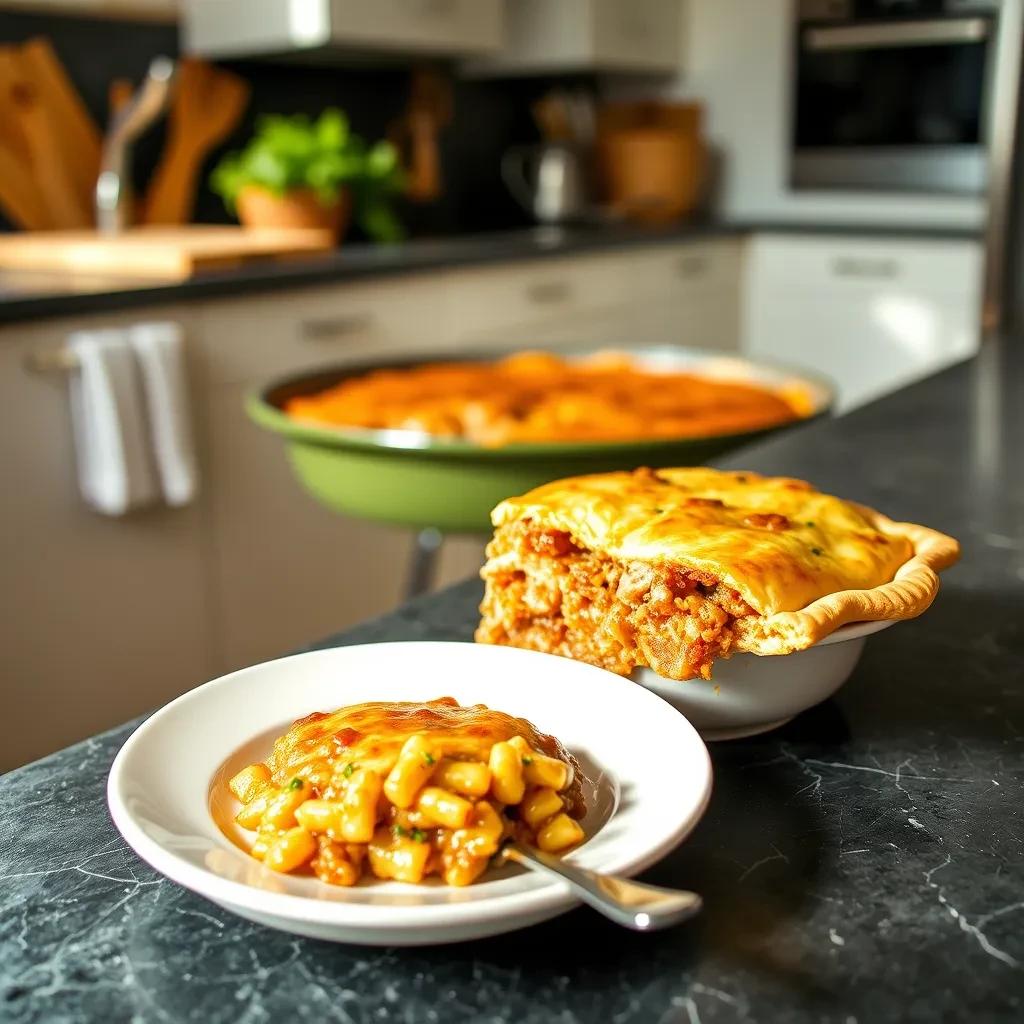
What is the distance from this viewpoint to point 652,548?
66 cm

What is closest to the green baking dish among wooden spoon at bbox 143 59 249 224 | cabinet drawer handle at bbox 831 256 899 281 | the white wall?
wooden spoon at bbox 143 59 249 224

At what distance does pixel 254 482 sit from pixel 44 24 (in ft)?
4.02

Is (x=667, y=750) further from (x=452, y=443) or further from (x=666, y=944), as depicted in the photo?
(x=452, y=443)

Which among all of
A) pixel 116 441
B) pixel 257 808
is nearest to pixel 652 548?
pixel 257 808

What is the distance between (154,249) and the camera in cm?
251

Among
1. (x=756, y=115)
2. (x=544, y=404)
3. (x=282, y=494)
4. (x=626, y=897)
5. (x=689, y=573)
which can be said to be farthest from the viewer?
(x=756, y=115)

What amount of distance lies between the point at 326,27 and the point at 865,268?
71.0 inches

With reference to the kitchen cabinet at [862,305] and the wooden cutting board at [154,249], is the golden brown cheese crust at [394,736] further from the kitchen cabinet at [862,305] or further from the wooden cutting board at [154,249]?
the kitchen cabinet at [862,305]

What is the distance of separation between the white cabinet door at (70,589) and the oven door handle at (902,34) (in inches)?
99.5

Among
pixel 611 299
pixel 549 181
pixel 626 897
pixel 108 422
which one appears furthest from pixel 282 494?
pixel 626 897

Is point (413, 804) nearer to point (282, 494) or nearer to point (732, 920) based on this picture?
point (732, 920)

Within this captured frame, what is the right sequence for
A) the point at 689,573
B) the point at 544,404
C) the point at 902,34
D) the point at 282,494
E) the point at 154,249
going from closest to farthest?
the point at 689,573
the point at 544,404
the point at 154,249
the point at 282,494
the point at 902,34

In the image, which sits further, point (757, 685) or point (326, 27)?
point (326, 27)

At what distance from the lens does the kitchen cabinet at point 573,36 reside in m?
3.87
